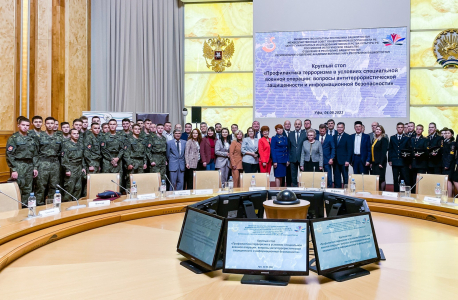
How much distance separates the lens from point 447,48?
7828mm

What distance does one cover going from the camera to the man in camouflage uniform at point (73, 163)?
5125mm

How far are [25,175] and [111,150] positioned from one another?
130 cm

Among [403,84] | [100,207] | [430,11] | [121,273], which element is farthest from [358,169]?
[121,273]

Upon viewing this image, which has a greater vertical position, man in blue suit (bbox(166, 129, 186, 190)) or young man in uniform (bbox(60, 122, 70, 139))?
young man in uniform (bbox(60, 122, 70, 139))

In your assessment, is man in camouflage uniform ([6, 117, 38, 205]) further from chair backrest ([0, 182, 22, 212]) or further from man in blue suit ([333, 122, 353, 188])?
man in blue suit ([333, 122, 353, 188])

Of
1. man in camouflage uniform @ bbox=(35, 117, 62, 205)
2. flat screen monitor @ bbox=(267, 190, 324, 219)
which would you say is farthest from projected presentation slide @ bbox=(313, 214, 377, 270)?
man in camouflage uniform @ bbox=(35, 117, 62, 205)

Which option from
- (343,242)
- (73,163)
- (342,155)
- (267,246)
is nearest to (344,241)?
(343,242)

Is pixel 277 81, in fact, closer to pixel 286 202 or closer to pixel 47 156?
pixel 47 156

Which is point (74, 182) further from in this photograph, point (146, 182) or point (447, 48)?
point (447, 48)

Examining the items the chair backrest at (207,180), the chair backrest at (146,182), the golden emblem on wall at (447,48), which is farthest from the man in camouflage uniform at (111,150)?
the golden emblem on wall at (447,48)

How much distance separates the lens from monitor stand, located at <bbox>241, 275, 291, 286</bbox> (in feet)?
4.83

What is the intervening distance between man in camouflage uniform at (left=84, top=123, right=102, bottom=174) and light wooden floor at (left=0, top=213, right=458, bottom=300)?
3.60 m

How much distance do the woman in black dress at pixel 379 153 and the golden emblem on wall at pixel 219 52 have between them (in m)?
4.15

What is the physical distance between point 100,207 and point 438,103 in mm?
7947
